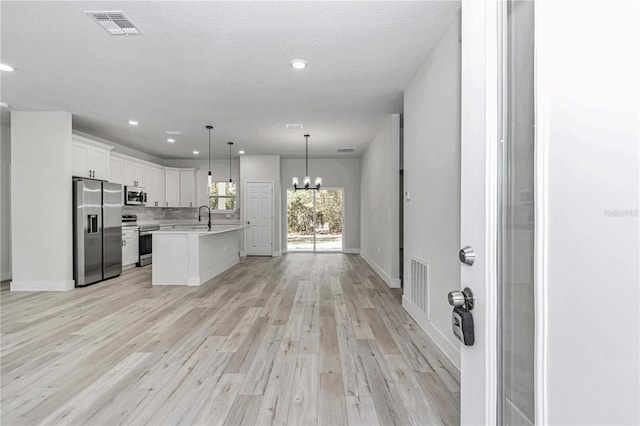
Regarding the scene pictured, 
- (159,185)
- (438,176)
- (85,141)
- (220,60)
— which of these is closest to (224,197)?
(159,185)

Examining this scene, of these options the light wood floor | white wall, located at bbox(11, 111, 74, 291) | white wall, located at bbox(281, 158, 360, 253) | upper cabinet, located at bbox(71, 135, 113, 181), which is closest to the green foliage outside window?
white wall, located at bbox(281, 158, 360, 253)

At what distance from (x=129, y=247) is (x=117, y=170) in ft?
5.31

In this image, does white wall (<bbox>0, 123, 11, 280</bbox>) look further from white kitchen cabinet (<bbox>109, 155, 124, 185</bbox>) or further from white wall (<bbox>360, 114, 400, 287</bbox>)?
white wall (<bbox>360, 114, 400, 287</bbox>)

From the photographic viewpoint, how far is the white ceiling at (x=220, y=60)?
258cm

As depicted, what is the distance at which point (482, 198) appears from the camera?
847 mm

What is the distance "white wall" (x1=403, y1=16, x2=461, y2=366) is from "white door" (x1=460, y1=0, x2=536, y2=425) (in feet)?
6.07

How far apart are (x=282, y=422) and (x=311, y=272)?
4.68 m

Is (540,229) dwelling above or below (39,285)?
above

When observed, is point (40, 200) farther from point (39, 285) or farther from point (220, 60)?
point (220, 60)

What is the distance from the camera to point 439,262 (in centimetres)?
302

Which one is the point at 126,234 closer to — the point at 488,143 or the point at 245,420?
the point at 245,420

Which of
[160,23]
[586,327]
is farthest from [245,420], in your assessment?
[160,23]

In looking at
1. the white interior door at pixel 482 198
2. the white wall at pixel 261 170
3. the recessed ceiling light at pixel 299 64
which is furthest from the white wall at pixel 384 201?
the white interior door at pixel 482 198

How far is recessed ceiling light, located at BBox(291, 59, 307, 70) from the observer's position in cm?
339
